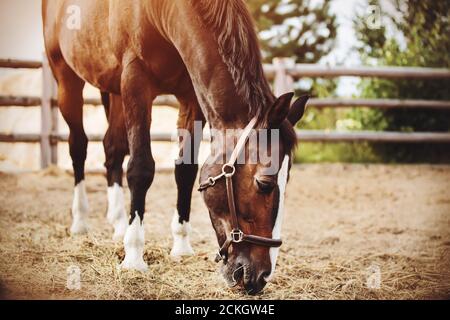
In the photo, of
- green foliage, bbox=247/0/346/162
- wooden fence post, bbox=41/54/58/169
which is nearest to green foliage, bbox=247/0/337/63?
green foliage, bbox=247/0/346/162

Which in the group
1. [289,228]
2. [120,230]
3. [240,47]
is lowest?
[289,228]

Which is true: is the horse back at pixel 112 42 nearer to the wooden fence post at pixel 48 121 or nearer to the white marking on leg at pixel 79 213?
the white marking on leg at pixel 79 213

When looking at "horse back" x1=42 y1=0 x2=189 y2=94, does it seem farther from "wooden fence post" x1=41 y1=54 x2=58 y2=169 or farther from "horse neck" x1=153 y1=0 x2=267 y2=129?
"wooden fence post" x1=41 y1=54 x2=58 y2=169

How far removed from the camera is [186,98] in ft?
9.08

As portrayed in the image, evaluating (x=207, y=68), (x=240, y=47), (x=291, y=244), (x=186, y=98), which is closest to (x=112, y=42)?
(x=186, y=98)

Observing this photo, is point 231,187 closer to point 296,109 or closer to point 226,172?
point 226,172

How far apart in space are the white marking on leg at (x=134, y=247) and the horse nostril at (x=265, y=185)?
860 millimetres

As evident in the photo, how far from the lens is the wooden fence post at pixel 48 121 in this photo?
6078 mm

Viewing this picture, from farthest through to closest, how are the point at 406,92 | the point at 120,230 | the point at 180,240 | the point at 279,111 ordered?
the point at 406,92 < the point at 120,230 < the point at 180,240 < the point at 279,111

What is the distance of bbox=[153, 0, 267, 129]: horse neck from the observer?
2.03 m

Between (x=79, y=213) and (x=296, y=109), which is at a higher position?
(x=296, y=109)

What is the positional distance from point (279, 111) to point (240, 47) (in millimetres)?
361

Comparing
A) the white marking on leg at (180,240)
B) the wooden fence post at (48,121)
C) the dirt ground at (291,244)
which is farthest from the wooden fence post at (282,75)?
the white marking on leg at (180,240)
